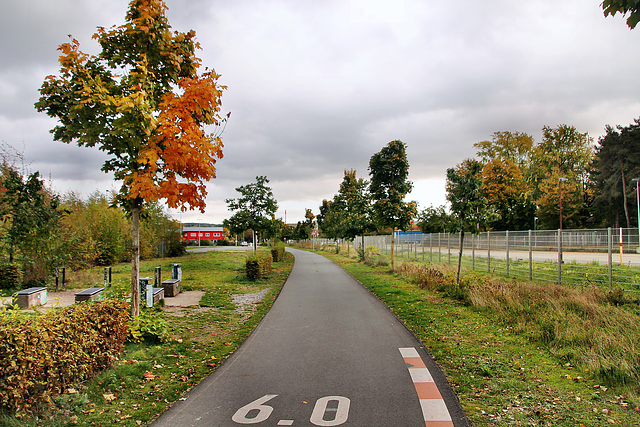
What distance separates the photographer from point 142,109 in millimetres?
5496

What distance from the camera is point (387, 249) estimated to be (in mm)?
38125

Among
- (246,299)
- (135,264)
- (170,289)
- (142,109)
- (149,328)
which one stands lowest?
(246,299)

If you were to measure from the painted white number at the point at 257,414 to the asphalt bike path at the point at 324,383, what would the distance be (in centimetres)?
1

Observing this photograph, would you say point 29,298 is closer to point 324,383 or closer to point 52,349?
point 52,349

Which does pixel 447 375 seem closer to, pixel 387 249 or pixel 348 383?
pixel 348 383

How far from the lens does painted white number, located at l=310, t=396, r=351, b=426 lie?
13.1 feet

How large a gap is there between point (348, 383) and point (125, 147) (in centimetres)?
518

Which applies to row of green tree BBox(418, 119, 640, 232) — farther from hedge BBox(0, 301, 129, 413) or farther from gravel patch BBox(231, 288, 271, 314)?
hedge BBox(0, 301, 129, 413)

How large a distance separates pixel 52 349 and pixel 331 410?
122 inches

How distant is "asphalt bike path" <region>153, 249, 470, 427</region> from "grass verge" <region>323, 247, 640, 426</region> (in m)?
0.34

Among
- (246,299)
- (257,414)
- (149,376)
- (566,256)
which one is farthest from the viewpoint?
(566,256)

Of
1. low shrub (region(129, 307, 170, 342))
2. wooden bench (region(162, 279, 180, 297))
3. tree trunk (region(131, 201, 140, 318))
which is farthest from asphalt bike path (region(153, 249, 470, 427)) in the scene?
wooden bench (region(162, 279, 180, 297))

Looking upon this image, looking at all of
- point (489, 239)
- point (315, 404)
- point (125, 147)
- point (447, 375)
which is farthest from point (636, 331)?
point (489, 239)

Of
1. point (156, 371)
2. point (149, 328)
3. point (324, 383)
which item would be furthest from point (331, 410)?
point (149, 328)
